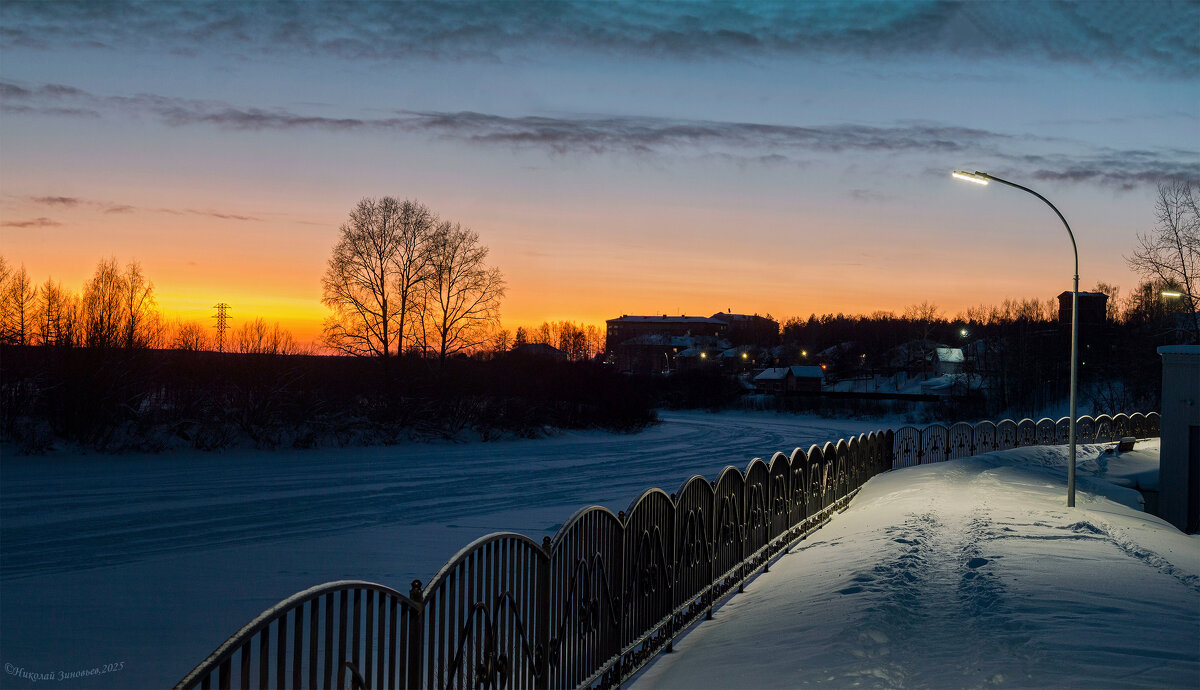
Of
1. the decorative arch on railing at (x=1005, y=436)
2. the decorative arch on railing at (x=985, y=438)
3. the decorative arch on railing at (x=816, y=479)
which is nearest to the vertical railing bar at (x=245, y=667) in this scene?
the decorative arch on railing at (x=816, y=479)

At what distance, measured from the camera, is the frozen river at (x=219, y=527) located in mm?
9992

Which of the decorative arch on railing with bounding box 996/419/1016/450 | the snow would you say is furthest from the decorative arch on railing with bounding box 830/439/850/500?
the decorative arch on railing with bounding box 996/419/1016/450

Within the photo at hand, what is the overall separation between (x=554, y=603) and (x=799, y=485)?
9180 millimetres

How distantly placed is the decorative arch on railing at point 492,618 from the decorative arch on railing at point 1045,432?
31503 mm

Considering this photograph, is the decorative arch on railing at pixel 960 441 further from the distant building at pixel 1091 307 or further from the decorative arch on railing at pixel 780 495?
the distant building at pixel 1091 307

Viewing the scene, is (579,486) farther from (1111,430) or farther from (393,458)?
(1111,430)

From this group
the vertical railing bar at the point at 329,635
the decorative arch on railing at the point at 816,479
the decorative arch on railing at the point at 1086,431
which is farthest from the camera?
the decorative arch on railing at the point at 1086,431

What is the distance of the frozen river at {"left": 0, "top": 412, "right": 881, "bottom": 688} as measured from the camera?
32.8ft

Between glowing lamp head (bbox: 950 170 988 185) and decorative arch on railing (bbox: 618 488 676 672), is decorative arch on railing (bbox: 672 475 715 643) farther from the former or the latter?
glowing lamp head (bbox: 950 170 988 185)

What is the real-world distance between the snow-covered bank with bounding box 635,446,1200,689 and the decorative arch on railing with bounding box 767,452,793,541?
0.44m

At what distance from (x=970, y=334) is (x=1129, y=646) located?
13860 cm

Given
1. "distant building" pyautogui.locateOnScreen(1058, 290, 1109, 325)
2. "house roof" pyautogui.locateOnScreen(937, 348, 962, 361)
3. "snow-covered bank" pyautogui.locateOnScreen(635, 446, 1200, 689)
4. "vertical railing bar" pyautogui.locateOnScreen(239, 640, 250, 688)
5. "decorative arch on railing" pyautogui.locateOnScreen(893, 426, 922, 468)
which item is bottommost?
"decorative arch on railing" pyautogui.locateOnScreen(893, 426, 922, 468)

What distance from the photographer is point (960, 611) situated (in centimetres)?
766

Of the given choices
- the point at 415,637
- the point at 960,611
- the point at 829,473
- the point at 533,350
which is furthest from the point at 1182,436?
the point at 533,350
